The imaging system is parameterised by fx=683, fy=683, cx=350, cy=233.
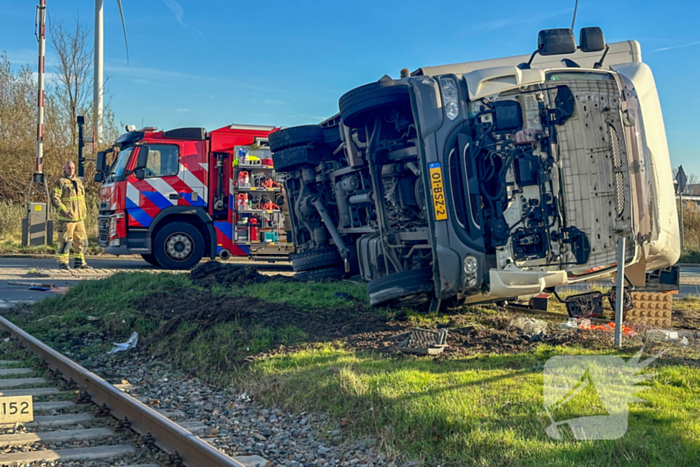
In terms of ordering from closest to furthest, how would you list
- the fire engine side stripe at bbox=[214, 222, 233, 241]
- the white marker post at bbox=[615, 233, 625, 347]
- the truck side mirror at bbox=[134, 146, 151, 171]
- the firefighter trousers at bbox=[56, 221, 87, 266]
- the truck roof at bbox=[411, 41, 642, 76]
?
1. the white marker post at bbox=[615, 233, 625, 347]
2. the truck roof at bbox=[411, 41, 642, 76]
3. the firefighter trousers at bbox=[56, 221, 87, 266]
4. the truck side mirror at bbox=[134, 146, 151, 171]
5. the fire engine side stripe at bbox=[214, 222, 233, 241]

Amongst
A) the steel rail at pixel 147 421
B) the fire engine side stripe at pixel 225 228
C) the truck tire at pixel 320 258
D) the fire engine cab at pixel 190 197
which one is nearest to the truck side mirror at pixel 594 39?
the truck tire at pixel 320 258

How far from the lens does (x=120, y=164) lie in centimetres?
1419

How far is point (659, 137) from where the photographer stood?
655 cm

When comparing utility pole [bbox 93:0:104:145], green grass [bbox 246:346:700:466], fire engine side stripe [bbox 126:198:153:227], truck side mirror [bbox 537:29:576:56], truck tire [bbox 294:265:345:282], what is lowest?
green grass [bbox 246:346:700:466]

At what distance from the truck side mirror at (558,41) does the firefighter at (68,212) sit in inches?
385

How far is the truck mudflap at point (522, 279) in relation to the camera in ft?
19.9

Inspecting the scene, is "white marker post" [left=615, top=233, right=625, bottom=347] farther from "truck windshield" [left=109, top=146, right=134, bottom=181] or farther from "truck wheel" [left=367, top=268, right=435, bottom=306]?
"truck windshield" [left=109, top=146, right=134, bottom=181]

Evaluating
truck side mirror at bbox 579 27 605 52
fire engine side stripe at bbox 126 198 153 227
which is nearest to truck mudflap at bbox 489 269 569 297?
truck side mirror at bbox 579 27 605 52

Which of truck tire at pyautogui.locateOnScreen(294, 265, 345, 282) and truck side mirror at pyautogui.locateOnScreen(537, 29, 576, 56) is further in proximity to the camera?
truck tire at pyautogui.locateOnScreen(294, 265, 345, 282)

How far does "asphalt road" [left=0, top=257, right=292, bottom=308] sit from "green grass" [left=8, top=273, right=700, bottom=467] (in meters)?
2.77

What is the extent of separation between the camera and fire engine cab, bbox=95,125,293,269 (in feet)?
45.9

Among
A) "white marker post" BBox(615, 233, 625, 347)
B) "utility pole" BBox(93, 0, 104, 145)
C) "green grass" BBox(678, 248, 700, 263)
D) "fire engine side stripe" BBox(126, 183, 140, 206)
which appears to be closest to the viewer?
"white marker post" BBox(615, 233, 625, 347)

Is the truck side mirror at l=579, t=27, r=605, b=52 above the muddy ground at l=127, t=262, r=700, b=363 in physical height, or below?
above

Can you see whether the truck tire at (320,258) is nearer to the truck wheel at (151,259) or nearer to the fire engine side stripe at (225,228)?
the fire engine side stripe at (225,228)
